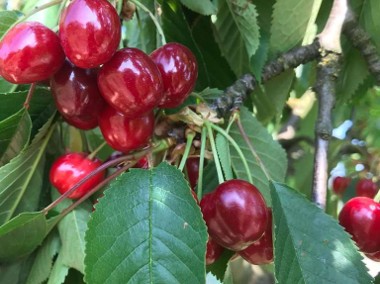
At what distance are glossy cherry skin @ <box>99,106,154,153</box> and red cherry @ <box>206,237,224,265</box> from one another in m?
0.21

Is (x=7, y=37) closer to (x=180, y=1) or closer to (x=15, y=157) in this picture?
(x=15, y=157)

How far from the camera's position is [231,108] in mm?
1150

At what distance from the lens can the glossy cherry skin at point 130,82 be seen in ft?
3.05

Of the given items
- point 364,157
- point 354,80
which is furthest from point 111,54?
point 364,157

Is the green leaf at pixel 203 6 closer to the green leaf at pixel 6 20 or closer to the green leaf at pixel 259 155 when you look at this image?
the green leaf at pixel 259 155

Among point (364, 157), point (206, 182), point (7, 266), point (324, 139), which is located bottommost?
point (364, 157)

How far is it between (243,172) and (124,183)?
32 cm

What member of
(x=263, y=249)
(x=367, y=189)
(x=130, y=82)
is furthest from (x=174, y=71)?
(x=367, y=189)

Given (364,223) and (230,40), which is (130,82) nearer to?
(364,223)

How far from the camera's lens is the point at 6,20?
1.11 metres

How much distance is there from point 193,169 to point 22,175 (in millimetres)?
312

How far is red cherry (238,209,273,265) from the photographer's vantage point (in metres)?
0.98

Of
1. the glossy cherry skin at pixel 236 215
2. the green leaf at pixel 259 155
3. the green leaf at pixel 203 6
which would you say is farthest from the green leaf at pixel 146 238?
the green leaf at pixel 203 6

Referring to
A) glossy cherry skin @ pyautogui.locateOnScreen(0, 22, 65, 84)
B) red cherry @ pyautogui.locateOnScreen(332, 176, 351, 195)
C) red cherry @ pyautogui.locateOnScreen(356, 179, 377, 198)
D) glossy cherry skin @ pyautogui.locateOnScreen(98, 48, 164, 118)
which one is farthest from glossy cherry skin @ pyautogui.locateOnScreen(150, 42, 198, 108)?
red cherry @ pyautogui.locateOnScreen(332, 176, 351, 195)
